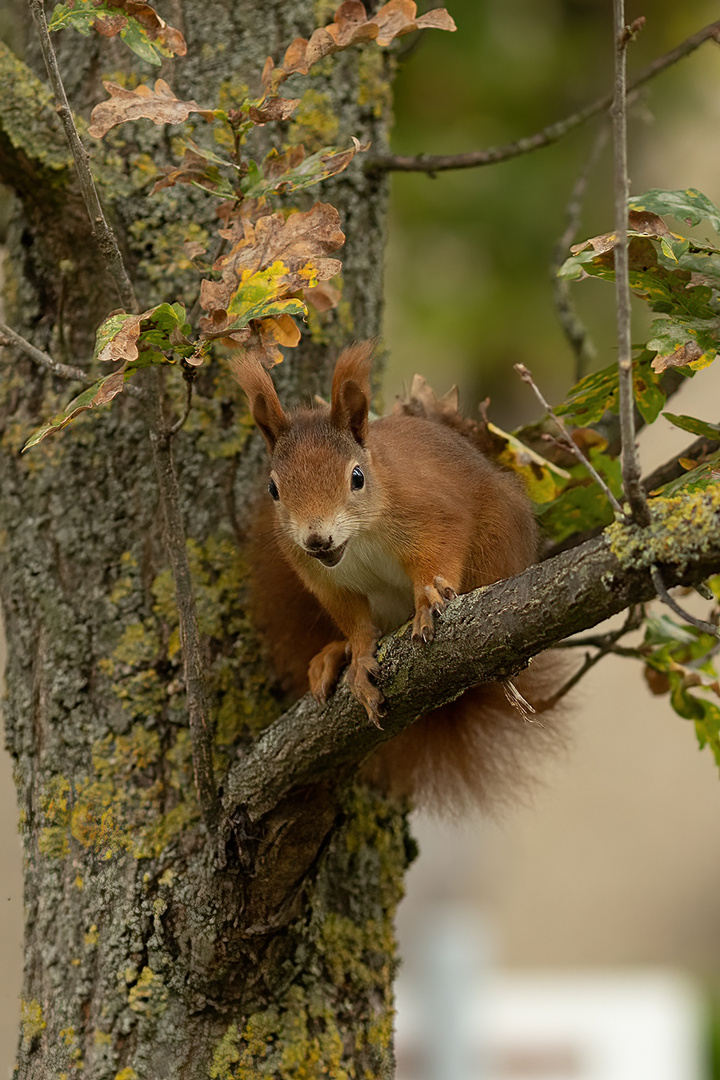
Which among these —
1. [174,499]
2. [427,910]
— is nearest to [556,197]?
[427,910]

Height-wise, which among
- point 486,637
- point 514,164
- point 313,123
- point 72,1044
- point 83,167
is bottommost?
point 72,1044

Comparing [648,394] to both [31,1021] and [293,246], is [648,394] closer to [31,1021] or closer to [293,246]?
[293,246]

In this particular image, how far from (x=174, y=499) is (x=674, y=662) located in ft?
2.36

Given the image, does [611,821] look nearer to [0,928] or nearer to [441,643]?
[0,928]

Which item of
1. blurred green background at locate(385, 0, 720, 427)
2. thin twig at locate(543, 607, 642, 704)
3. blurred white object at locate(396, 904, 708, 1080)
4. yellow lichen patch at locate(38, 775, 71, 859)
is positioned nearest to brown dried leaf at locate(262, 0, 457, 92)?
thin twig at locate(543, 607, 642, 704)

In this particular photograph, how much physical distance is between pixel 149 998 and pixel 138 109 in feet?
3.11

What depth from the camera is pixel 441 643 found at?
45.6 inches

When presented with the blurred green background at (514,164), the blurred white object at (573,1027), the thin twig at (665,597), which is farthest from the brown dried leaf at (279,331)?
the blurred green background at (514,164)

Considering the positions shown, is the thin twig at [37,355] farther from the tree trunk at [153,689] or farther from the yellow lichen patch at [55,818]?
the yellow lichen patch at [55,818]

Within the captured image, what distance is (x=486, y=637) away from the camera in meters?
1.10

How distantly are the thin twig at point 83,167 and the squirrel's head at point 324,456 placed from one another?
276 mm

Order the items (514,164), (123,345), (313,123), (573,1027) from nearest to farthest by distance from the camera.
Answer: (123,345) → (313,123) → (573,1027) → (514,164)

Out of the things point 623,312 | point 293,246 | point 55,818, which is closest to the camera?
point 623,312

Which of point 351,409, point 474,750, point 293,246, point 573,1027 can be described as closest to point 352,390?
point 351,409
